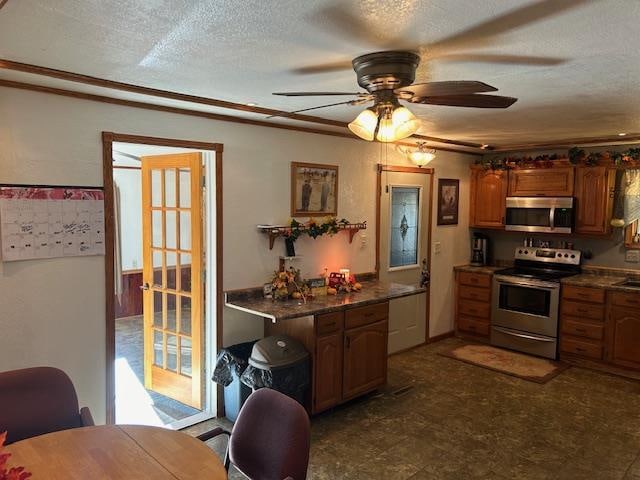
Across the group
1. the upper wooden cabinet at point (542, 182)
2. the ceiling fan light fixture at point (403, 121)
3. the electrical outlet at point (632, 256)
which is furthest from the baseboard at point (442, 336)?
the ceiling fan light fixture at point (403, 121)

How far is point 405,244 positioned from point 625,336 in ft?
7.52

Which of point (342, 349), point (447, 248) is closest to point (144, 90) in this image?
point (342, 349)

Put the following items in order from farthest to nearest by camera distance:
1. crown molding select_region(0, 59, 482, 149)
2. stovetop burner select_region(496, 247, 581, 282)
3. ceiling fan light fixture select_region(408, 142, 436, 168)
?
stovetop burner select_region(496, 247, 581, 282)
ceiling fan light fixture select_region(408, 142, 436, 168)
crown molding select_region(0, 59, 482, 149)

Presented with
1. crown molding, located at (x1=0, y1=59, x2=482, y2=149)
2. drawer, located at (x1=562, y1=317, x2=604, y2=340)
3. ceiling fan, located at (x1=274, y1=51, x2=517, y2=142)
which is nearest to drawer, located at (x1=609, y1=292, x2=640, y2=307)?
drawer, located at (x1=562, y1=317, x2=604, y2=340)

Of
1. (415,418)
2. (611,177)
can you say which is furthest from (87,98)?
(611,177)

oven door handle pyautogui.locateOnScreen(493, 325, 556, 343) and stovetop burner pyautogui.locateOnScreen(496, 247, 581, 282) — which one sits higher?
stovetop burner pyautogui.locateOnScreen(496, 247, 581, 282)

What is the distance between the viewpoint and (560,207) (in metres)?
5.27

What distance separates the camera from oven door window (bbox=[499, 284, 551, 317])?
16.9 feet

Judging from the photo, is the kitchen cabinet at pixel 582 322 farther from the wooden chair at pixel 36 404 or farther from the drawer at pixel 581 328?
the wooden chair at pixel 36 404

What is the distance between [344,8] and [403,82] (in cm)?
61

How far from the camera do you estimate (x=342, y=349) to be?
3766mm

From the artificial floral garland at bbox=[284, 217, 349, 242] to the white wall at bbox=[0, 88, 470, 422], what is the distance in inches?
5.0

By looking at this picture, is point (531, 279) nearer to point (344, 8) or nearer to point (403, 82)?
point (403, 82)

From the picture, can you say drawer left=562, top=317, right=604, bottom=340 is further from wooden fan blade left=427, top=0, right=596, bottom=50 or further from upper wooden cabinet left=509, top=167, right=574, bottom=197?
wooden fan blade left=427, top=0, right=596, bottom=50
